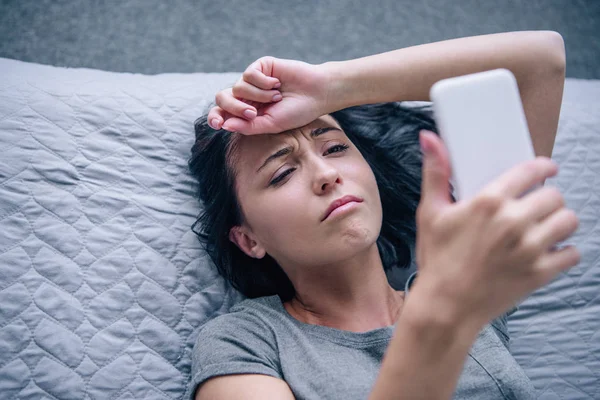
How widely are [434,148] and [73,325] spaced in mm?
715

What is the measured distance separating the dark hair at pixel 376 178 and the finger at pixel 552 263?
2.02 feet

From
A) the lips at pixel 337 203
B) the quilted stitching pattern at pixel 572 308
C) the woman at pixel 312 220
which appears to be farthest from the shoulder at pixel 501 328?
the lips at pixel 337 203

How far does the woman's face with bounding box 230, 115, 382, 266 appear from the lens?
2.65 ft

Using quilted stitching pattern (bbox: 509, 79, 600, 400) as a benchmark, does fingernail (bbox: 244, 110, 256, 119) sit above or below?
above

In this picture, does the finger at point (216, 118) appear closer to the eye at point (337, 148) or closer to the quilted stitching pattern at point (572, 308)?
the eye at point (337, 148)

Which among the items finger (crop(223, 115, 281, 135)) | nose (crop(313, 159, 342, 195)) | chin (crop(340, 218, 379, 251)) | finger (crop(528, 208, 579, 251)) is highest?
finger (crop(528, 208, 579, 251))

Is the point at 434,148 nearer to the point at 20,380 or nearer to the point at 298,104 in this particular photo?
the point at 298,104

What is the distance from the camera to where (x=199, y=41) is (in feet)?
4.70

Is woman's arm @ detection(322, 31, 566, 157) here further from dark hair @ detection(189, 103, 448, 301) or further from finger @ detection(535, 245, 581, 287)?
finger @ detection(535, 245, 581, 287)

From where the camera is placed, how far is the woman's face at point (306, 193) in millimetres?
809

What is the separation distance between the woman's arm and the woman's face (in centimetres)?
9

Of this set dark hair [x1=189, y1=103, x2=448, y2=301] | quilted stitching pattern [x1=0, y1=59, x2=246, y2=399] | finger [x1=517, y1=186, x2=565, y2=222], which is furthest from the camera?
dark hair [x1=189, y1=103, x2=448, y2=301]

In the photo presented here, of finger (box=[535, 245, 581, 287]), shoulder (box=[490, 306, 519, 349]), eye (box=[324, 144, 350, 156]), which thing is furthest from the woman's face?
finger (box=[535, 245, 581, 287])

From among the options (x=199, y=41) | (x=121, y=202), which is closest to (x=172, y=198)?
(x=121, y=202)
